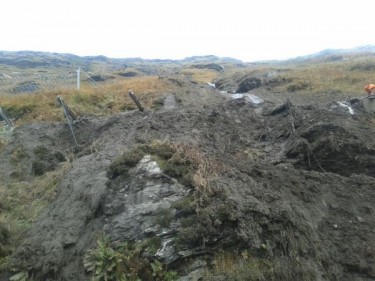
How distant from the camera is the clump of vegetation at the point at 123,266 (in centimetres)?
729

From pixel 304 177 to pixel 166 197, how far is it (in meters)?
4.89

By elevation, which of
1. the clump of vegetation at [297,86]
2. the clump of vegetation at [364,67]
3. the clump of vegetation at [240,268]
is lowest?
the clump of vegetation at [297,86]

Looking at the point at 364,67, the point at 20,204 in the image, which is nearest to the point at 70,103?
the point at 20,204

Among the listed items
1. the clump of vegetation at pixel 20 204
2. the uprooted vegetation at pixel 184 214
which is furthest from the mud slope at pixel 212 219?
the clump of vegetation at pixel 20 204

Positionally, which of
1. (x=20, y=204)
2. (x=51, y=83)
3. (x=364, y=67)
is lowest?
(x=364, y=67)

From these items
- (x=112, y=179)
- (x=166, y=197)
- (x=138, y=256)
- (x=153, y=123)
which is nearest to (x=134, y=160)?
(x=112, y=179)

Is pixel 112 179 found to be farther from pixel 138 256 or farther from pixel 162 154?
pixel 138 256

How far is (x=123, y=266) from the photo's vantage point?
24.3ft

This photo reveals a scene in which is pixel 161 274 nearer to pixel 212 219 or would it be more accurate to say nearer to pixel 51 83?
pixel 212 219

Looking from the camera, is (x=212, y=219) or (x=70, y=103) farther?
(x=70, y=103)

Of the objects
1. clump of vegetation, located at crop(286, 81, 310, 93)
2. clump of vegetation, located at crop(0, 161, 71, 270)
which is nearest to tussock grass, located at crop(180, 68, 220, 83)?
clump of vegetation, located at crop(286, 81, 310, 93)

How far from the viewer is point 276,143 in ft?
59.1

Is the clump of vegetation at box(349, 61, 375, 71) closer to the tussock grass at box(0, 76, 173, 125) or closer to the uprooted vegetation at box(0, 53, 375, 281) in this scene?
the tussock grass at box(0, 76, 173, 125)

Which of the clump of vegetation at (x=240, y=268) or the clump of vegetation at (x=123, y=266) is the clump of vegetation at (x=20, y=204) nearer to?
the clump of vegetation at (x=123, y=266)
